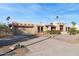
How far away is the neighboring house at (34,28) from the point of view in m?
18.6

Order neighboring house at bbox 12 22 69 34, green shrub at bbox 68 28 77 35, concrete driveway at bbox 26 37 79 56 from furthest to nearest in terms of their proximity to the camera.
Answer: neighboring house at bbox 12 22 69 34
green shrub at bbox 68 28 77 35
concrete driveway at bbox 26 37 79 56

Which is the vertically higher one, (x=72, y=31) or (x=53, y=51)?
(x=72, y=31)

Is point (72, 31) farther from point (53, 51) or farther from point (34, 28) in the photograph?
point (53, 51)

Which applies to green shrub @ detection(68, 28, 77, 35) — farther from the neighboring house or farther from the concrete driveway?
the concrete driveway

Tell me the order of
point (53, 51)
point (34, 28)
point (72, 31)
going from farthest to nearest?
point (34, 28)
point (72, 31)
point (53, 51)

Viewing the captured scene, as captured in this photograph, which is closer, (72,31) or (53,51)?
(53,51)

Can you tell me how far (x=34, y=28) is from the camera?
20828 millimetres

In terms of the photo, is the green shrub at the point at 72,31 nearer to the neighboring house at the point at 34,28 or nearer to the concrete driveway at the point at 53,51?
the neighboring house at the point at 34,28

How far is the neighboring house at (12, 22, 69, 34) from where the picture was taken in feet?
60.9

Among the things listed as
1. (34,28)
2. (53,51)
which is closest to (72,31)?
(34,28)

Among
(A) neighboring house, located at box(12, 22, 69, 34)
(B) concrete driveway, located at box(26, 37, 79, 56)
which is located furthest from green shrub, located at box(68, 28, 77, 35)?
(B) concrete driveway, located at box(26, 37, 79, 56)

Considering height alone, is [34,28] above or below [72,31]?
above

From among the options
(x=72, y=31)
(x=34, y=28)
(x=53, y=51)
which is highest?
(x=34, y=28)

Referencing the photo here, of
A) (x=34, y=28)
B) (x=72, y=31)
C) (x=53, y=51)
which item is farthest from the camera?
(x=34, y=28)
